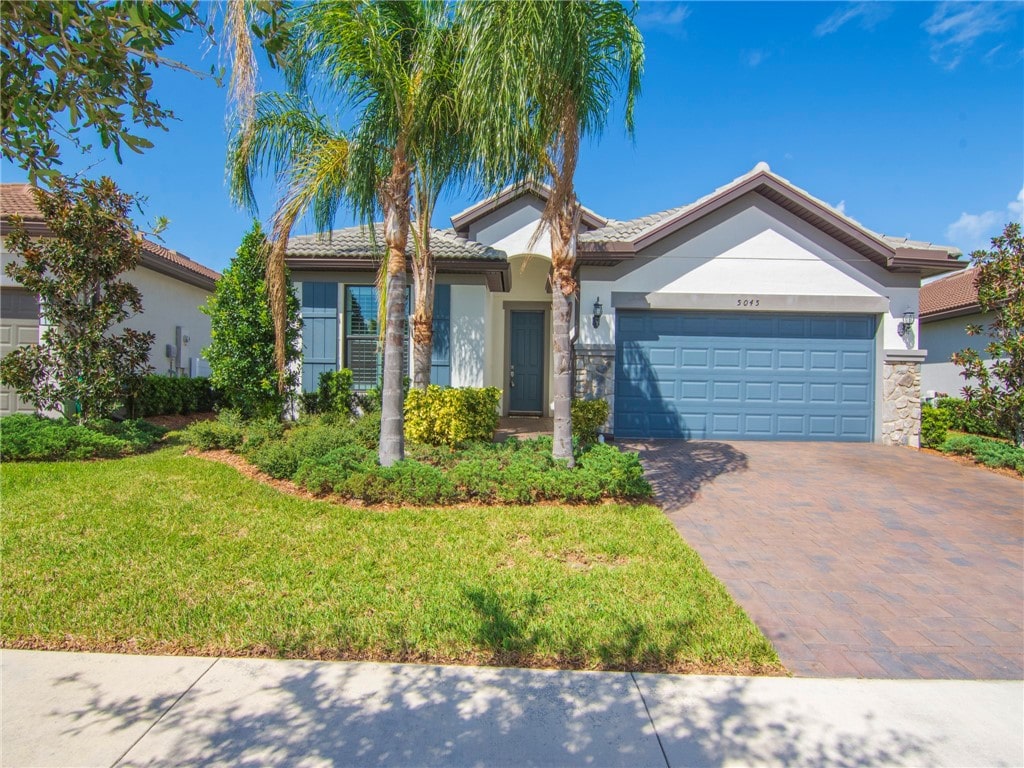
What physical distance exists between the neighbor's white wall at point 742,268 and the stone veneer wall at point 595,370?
9.1 inches

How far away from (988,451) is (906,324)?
2839 millimetres

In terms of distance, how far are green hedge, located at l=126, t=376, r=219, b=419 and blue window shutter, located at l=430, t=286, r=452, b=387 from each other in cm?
471

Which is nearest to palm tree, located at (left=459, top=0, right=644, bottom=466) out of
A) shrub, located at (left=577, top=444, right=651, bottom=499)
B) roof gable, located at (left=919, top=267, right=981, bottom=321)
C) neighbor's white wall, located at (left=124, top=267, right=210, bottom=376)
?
shrub, located at (left=577, top=444, right=651, bottom=499)

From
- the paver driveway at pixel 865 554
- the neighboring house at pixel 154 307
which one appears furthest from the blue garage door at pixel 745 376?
the neighboring house at pixel 154 307

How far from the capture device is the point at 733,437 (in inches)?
426

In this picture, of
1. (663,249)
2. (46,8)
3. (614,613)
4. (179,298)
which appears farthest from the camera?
(179,298)

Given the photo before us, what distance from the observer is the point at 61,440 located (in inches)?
315

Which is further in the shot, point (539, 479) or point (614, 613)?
point (539, 479)

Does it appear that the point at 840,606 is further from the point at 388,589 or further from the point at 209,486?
the point at 209,486

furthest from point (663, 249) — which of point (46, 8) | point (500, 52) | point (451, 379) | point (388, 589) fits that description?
point (46, 8)

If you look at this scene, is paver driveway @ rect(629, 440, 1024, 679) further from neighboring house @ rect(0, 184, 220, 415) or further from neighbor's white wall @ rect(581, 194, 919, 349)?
neighboring house @ rect(0, 184, 220, 415)

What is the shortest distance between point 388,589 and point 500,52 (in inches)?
209

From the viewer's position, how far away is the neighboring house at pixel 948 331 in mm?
14680

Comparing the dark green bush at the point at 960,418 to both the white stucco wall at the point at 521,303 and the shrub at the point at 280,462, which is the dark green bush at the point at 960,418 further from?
the shrub at the point at 280,462
